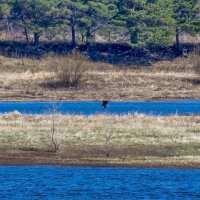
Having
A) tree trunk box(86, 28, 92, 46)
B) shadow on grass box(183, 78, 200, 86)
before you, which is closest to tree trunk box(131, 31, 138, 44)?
tree trunk box(86, 28, 92, 46)

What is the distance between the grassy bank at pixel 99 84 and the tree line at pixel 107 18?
21.5 ft

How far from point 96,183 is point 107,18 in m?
64.9

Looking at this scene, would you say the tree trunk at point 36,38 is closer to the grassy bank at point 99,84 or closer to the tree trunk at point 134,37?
the grassy bank at point 99,84

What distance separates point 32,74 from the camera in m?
82.2

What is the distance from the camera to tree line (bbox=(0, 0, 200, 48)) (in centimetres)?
9338

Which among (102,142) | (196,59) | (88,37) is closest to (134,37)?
(88,37)

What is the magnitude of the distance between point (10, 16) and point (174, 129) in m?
57.7

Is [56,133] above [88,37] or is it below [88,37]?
above

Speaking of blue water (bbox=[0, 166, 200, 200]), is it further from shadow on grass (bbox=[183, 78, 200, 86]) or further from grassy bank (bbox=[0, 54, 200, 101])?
shadow on grass (bbox=[183, 78, 200, 86])

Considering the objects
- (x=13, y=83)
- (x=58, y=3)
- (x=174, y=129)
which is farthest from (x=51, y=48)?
(x=174, y=129)

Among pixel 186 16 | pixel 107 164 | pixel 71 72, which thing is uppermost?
pixel 186 16

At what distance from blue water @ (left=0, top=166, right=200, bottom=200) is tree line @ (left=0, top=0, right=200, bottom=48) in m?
60.0

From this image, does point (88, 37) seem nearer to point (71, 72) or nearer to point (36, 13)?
point (36, 13)

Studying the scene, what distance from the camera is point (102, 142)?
125ft
